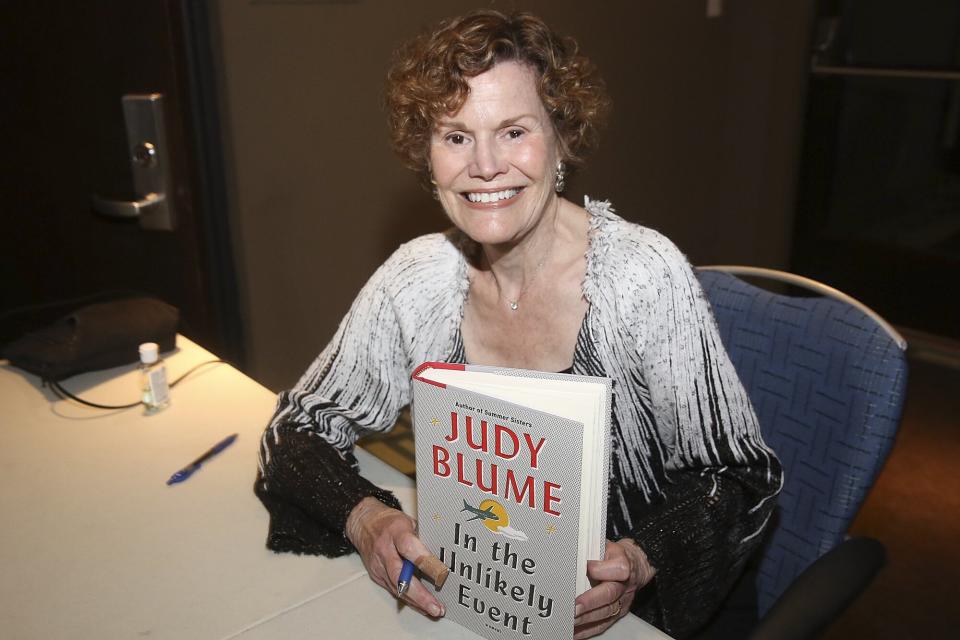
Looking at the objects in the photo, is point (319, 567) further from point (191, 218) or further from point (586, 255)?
point (191, 218)

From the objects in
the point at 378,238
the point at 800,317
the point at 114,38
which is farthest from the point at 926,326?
the point at 114,38

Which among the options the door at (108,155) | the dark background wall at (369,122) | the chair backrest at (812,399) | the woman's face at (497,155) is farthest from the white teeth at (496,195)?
the dark background wall at (369,122)

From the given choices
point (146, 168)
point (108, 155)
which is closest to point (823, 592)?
point (146, 168)

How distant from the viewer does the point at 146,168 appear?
208 centimetres

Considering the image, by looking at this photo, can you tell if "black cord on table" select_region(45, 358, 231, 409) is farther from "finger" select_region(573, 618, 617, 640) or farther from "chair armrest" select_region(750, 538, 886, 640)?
"chair armrest" select_region(750, 538, 886, 640)

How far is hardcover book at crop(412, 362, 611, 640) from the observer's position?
0.79m

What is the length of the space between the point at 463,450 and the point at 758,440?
511mm

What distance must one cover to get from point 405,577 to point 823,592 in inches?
19.8

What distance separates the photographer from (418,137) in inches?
49.7

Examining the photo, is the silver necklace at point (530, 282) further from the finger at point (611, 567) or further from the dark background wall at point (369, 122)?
the dark background wall at point (369, 122)

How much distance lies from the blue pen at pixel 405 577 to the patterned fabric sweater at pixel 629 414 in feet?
0.63

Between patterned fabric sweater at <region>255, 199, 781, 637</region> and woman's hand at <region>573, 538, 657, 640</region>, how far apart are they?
0.28 ft

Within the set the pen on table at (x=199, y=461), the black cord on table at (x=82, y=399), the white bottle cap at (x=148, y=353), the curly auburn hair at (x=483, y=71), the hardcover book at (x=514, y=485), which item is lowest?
the pen on table at (x=199, y=461)

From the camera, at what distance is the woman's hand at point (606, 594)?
0.89 m
